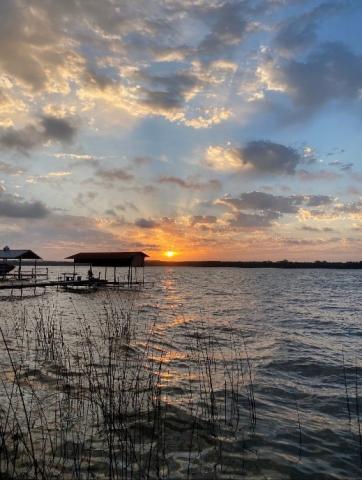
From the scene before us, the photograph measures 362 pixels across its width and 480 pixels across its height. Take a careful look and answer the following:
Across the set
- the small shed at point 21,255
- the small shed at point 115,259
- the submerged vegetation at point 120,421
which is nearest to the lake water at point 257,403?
the submerged vegetation at point 120,421

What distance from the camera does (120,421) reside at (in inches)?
292

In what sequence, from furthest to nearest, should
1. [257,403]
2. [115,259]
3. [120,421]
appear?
[115,259] → [257,403] → [120,421]

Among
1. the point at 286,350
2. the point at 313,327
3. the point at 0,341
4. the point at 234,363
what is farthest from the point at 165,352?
the point at 313,327

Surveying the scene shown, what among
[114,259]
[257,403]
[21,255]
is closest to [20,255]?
[21,255]

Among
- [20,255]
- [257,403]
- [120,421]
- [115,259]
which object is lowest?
[257,403]

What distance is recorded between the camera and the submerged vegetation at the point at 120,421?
590 cm

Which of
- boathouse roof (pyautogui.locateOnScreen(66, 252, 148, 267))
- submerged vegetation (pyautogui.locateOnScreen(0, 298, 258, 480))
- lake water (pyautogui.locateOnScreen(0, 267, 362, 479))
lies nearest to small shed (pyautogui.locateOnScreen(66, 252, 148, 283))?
boathouse roof (pyautogui.locateOnScreen(66, 252, 148, 267))

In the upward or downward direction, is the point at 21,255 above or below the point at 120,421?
above

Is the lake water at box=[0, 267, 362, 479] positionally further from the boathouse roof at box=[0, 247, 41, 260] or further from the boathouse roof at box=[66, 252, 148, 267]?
the boathouse roof at box=[0, 247, 41, 260]

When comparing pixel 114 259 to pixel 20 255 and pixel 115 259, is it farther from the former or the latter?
pixel 20 255

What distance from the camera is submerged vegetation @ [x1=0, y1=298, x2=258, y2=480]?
5.90 m

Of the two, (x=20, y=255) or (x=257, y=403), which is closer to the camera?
(x=257, y=403)

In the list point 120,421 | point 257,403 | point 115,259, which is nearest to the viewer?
point 120,421

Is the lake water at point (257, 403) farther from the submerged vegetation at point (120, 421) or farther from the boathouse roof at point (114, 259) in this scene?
the boathouse roof at point (114, 259)
